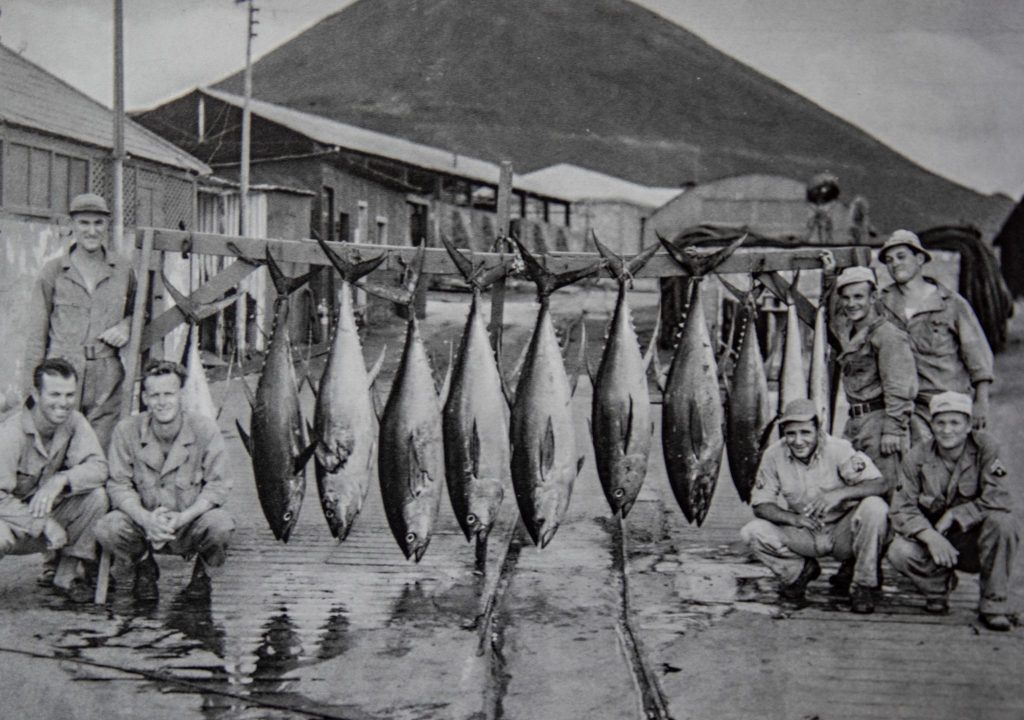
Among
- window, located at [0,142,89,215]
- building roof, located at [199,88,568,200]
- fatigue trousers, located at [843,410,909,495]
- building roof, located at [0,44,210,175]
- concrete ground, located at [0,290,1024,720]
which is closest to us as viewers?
concrete ground, located at [0,290,1024,720]

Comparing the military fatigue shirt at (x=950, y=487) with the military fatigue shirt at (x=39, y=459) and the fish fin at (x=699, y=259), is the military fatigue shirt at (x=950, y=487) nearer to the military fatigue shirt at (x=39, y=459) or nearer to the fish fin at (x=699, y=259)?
the fish fin at (x=699, y=259)

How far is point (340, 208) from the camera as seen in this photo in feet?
44.9

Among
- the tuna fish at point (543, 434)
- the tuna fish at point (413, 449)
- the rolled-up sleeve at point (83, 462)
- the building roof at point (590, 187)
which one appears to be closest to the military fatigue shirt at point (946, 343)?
the tuna fish at point (543, 434)

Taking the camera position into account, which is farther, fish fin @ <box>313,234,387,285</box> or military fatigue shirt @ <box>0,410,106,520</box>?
military fatigue shirt @ <box>0,410,106,520</box>

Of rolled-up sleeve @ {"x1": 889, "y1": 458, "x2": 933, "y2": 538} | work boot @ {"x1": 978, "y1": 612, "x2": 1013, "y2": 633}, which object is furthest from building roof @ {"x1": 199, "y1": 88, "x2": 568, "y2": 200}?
work boot @ {"x1": 978, "y1": 612, "x2": 1013, "y2": 633}

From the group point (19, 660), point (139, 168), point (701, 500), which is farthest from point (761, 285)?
point (139, 168)

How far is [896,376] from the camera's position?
4.41 meters

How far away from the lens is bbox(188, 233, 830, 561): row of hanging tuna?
3818mm

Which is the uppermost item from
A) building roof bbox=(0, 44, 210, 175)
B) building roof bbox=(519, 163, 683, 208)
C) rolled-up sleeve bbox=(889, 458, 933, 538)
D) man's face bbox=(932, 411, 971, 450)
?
building roof bbox=(519, 163, 683, 208)

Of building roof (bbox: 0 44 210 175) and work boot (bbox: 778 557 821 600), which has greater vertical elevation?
building roof (bbox: 0 44 210 175)

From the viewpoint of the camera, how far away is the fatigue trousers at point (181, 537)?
412 cm

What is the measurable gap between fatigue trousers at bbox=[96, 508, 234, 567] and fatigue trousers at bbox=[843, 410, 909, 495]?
111 inches

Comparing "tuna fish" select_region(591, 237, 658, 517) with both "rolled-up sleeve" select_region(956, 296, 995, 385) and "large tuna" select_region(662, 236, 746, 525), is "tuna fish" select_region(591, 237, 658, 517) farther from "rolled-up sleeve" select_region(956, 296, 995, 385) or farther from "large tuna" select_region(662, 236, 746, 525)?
"rolled-up sleeve" select_region(956, 296, 995, 385)

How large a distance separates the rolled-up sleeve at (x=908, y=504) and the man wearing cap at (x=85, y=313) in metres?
3.52
